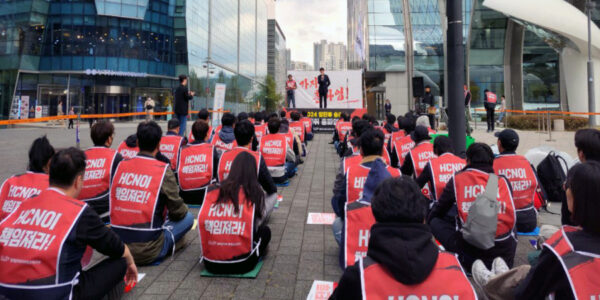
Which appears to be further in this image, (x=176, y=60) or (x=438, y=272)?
(x=176, y=60)

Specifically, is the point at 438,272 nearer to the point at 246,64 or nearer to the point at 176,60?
the point at 176,60

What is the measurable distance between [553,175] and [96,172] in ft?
24.0

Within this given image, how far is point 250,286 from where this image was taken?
3.34 meters

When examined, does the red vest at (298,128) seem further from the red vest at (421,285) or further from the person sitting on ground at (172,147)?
the red vest at (421,285)

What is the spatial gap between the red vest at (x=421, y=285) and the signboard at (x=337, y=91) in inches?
754

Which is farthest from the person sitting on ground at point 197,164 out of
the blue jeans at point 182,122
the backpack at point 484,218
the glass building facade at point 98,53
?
the glass building facade at point 98,53

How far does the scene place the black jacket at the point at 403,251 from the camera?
5.03 ft

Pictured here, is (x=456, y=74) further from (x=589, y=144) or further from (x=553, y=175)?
(x=553, y=175)

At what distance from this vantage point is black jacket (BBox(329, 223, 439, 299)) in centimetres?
153

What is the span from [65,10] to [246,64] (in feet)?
140

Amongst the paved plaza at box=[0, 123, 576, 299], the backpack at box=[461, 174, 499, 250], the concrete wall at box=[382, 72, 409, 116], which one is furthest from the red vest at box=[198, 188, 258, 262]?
the concrete wall at box=[382, 72, 409, 116]

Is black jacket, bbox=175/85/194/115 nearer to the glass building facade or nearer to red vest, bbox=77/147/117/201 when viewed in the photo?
red vest, bbox=77/147/117/201

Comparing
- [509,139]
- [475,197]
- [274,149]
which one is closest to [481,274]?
[475,197]

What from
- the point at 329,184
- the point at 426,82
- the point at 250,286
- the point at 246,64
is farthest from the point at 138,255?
the point at 246,64
